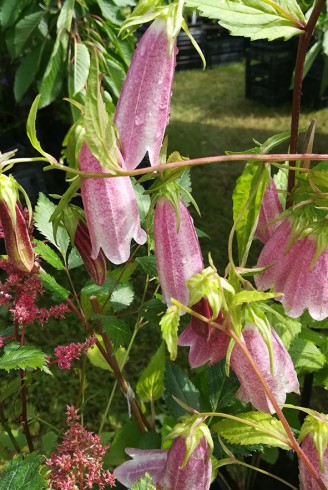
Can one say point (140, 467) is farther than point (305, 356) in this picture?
No

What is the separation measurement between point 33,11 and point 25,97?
765 millimetres

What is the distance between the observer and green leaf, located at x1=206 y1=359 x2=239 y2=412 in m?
0.67

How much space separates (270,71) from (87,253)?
2807 mm

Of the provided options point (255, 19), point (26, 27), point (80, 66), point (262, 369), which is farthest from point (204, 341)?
point (26, 27)

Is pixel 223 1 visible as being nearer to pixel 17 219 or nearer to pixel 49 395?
pixel 17 219

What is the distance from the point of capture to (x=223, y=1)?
503mm

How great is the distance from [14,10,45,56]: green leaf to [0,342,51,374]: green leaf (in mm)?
1294

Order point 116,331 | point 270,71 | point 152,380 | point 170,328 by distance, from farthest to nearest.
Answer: point 270,71, point 152,380, point 116,331, point 170,328

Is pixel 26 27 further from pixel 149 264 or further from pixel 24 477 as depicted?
pixel 24 477

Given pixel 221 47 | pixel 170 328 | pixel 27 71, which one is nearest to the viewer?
pixel 170 328

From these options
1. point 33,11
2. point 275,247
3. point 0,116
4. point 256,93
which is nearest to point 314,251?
point 275,247

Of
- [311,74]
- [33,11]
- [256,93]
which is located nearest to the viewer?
[33,11]

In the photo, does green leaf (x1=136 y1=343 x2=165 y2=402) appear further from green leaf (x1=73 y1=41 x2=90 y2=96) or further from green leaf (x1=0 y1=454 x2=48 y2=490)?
green leaf (x1=73 y1=41 x2=90 y2=96)

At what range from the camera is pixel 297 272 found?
517 millimetres
